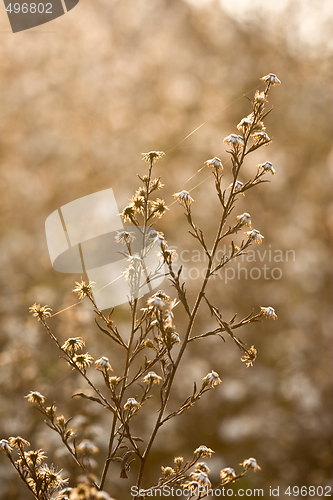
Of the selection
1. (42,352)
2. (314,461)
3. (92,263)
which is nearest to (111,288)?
(92,263)

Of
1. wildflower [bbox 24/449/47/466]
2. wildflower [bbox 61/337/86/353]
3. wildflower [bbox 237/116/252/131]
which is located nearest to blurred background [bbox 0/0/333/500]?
wildflower [bbox 24/449/47/466]

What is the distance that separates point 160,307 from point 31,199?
4.22 metres

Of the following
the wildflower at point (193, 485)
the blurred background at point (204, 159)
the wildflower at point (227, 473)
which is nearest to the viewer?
the wildflower at point (193, 485)

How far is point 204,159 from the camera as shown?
4.49 metres

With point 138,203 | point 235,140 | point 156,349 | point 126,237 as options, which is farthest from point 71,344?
point 235,140

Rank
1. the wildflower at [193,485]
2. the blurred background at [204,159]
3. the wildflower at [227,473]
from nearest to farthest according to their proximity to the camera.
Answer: the wildflower at [193,485], the wildflower at [227,473], the blurred background at [204,159]

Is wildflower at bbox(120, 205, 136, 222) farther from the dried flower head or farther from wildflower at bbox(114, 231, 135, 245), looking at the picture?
the dried flower head

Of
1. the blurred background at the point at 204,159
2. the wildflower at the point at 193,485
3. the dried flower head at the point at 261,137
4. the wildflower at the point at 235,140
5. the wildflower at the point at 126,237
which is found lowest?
the wildflower at the point at 193,485

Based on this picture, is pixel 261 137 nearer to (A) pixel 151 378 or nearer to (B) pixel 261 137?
(B) pixel 261 137

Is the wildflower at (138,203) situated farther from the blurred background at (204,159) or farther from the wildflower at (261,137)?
the blurred background at (204,159)

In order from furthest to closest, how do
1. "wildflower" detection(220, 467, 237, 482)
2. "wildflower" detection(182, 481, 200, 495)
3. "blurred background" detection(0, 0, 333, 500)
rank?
"blurred background" detection(0, 0, 333, 500) < "wildflower" detection(220, 467, 237, 482) < "wildflower" detection(182, 481, 200, 495)

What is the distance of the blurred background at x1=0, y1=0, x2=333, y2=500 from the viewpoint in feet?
13.8

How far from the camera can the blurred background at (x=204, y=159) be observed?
4.20 meters

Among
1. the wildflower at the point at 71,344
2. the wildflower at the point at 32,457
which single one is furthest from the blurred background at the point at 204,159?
the wildflower at the point at 71,344
